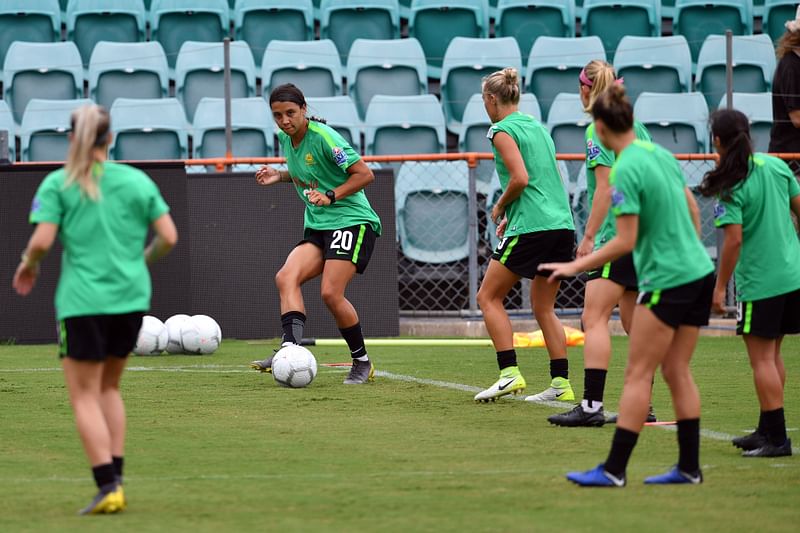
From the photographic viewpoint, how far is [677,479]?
5.65 m

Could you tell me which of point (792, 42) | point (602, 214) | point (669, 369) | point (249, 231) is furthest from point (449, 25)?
point (669, 369)

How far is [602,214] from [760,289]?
46.6 inches

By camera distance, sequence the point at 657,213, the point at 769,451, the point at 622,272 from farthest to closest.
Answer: the point at 622,272 < the point at 769,451 < the point at 657,213

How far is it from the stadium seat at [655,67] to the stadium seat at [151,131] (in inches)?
215

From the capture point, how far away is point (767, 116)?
15.9 m

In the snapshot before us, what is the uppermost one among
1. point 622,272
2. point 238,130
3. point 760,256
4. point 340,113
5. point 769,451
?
point 340,113

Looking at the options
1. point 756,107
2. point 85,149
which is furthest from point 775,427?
point 756,107

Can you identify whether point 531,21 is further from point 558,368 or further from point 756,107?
point 558,368

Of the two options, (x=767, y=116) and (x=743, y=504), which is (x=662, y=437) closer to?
(x=743, y=504)

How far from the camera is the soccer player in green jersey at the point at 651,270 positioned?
545 centimetres

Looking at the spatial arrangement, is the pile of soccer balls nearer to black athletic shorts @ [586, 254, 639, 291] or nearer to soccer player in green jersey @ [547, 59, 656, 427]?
soccer player in green jersey @ [547, 59, 656, 427]

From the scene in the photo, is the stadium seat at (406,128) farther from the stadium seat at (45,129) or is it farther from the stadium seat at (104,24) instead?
the stadium seat at (104,24)

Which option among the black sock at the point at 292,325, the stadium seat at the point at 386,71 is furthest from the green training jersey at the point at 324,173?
the stadium seat at the point at 386,71

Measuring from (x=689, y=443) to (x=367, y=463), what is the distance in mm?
1566
